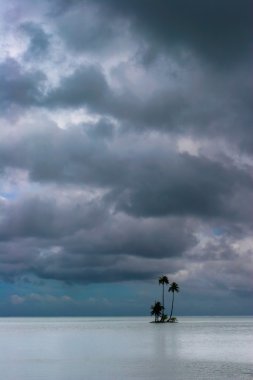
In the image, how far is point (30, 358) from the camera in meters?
85.4

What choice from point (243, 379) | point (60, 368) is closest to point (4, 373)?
point (60, 368)

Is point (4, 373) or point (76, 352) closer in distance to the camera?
point (4, 373)

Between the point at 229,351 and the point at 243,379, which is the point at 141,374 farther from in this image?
the point at 229,351

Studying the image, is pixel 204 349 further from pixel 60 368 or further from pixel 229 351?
pixel 60 368

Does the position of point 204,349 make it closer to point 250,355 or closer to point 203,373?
point 250,355

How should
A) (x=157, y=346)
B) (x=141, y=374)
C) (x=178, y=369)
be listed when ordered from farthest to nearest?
(x=157, y=346) < (x=178, y=369) < (x=141, y=374)

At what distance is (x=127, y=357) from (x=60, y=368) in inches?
654

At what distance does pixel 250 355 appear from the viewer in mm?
89562

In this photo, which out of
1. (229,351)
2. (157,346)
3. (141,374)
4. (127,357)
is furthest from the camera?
(157,346)

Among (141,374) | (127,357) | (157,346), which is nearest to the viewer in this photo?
(141,374)

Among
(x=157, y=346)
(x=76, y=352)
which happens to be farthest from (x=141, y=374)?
(x=157, y=346)

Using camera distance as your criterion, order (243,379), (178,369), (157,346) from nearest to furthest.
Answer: (243,379)
(178,369)
(157,346)

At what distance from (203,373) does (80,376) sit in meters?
13.6

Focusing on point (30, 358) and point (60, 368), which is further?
point (30, 358)
